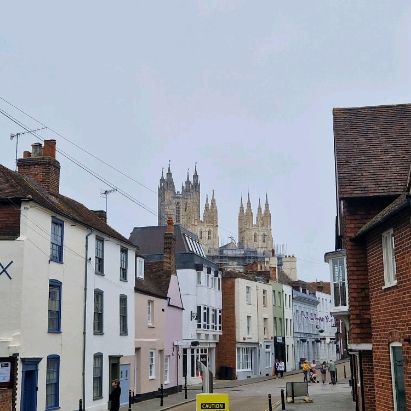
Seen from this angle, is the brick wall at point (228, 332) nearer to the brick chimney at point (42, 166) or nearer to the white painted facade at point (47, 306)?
the white painted facade at point (47, 306)

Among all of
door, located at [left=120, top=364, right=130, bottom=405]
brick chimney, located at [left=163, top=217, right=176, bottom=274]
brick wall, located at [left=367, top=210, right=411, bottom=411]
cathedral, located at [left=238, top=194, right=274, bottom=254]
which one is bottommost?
door, located at [left=120, top=364, right=130, bottom=405]

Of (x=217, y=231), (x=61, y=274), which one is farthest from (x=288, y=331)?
(x=217, y=231)

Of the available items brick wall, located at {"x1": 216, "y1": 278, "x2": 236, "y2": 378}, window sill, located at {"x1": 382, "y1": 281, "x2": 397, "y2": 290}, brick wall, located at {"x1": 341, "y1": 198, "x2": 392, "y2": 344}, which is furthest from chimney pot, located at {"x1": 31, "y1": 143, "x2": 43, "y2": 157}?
brick wall, located at {"x1": 216, "y1": 278, "x2": 236, "y2": 378}

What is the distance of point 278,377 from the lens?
189ft

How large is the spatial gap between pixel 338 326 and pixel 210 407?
8340cm

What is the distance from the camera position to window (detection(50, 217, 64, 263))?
24.1 m

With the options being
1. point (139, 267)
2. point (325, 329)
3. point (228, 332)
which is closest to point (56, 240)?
point (139, 267)

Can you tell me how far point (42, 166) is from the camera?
96.1ft

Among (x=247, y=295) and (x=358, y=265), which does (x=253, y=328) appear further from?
(x=358, y=265)

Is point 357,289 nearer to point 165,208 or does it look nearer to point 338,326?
point 338,326

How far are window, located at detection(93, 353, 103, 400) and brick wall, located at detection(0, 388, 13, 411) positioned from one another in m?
6.77

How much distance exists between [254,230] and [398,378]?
559ft

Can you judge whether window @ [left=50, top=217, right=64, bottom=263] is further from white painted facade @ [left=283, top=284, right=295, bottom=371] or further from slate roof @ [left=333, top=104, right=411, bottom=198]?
white painted facade @ [left=283, top=284, right=295, bottom=371]

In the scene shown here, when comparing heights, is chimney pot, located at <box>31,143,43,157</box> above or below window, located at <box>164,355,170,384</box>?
above
